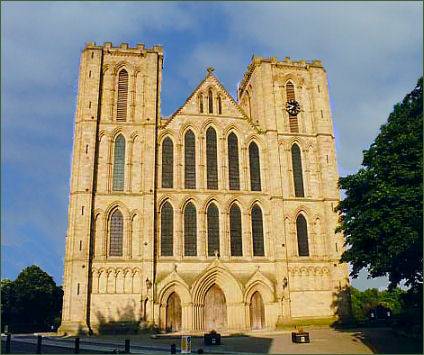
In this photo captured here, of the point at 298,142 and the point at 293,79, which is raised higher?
the point at 293,79

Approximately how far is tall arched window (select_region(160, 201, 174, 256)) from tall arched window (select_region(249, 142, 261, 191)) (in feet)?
24.2

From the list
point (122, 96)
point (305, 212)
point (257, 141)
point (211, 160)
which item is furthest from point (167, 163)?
point (305, 212)

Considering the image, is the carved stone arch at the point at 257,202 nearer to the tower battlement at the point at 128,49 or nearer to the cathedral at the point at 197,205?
the cathedral at the point at 197,205

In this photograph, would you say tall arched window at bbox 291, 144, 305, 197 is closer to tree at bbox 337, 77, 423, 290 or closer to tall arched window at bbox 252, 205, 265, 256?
tall arched window at bbox 252, 205, 265, 256

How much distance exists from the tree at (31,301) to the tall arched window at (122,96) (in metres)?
22.1

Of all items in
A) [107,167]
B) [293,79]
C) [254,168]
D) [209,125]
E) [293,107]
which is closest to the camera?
[107,167]

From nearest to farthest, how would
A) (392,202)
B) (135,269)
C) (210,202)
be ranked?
(392,202) → (135,269) → (210,202)

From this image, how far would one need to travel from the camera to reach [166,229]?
34062mm

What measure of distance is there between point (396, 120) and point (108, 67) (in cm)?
2545

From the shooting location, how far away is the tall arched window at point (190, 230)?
33.9 meters

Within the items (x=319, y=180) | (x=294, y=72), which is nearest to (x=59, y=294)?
(x=319, y=180)

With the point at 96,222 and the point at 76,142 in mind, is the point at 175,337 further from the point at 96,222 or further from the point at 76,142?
the point at 76,142

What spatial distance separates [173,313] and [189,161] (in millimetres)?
12354

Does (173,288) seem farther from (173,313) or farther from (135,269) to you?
(135,269)
